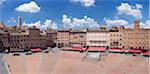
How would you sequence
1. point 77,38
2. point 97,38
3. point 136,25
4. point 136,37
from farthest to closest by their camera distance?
point 77,38 → point 97,38 → point 136,25 → point 136,37

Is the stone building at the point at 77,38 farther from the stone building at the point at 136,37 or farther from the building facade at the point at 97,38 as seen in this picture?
the stone building at the point at 136,37

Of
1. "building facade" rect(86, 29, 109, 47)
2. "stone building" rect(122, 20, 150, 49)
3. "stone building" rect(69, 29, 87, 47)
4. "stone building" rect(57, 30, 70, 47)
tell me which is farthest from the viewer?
"stone building" rect(57, 30, 70, 47)

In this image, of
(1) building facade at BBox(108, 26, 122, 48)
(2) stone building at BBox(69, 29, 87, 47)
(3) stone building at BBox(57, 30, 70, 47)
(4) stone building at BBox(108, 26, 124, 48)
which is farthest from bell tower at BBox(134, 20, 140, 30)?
(3) stone building at BBox(57, 30, 70, 47)

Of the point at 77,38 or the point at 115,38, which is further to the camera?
the point at 77,38

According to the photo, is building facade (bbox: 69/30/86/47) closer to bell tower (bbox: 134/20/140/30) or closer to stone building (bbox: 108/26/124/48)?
stone building (bbox: 108/26/124/48)

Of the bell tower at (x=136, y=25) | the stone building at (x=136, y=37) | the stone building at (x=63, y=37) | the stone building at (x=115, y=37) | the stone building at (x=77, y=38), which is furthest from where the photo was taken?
the stone building at (x=63, y=37)

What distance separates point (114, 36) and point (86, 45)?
17.6 ft

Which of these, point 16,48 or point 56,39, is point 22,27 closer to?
point 56,39

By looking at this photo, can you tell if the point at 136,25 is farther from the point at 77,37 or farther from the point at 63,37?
the point at 63,37

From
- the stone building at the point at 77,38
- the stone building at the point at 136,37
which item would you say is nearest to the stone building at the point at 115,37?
the stone building at the point at 136,37

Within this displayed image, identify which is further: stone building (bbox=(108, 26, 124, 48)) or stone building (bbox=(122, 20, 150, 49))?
stone building (bbox=(108, 26, 124, 48))

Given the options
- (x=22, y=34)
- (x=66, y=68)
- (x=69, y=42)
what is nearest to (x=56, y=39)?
(x=69, y=42)

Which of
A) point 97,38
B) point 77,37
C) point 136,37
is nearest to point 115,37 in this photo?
point 97,38

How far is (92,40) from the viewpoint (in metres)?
47.9
